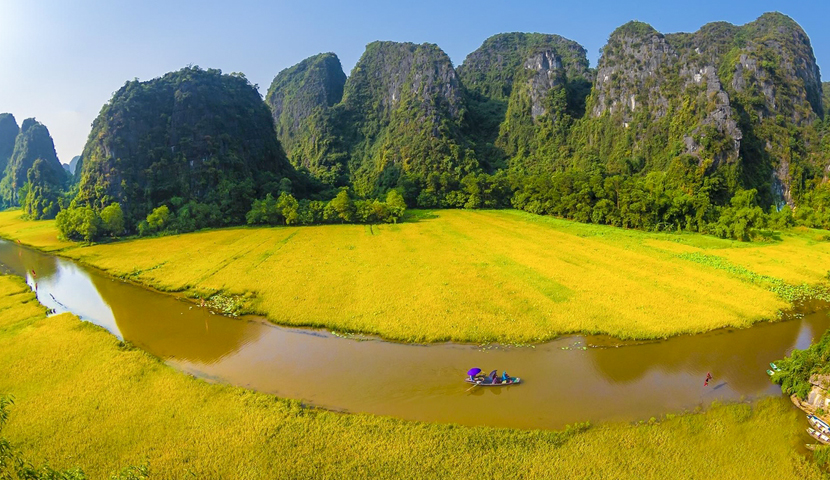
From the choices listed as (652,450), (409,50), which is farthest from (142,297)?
(409,50)

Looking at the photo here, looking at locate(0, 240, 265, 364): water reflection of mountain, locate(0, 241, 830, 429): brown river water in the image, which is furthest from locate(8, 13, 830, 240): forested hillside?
locate(0, 241, 830, 429): brown river water

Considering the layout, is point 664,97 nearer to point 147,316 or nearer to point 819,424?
point 819,424

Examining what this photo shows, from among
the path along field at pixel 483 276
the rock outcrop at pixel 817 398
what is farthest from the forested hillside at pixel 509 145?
the rock outcrop at pixel 817 398

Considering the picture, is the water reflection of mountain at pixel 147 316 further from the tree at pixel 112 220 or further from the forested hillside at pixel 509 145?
the forested hillside at pixel 509 145

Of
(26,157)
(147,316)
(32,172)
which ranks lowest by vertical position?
(147,316)

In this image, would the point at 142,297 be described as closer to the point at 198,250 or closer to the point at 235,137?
the point at 198,250

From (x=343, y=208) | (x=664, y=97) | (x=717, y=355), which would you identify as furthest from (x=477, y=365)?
(x=664, y=97)
